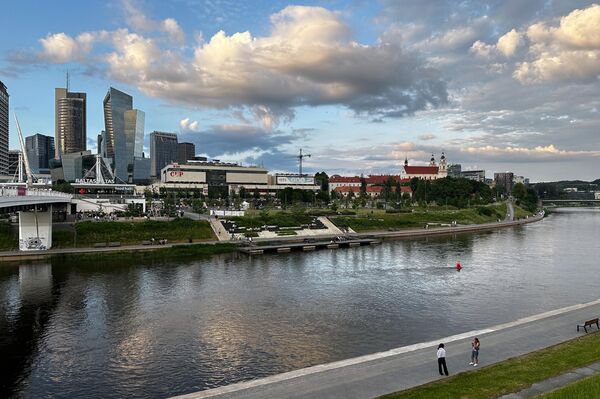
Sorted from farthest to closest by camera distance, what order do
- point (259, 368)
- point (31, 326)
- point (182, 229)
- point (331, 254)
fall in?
point (182, 229) → point (331, 254) → point (31, 326) → point (259, 368)

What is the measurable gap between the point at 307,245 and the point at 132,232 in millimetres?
25848

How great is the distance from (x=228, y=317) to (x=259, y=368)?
9725mm

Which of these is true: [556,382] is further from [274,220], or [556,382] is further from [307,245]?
[274,220]

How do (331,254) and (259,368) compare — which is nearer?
(259,368)

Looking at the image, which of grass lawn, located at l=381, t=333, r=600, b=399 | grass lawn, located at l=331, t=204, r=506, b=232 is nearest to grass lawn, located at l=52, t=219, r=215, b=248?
grass lawn, located at l=331, t=204, r=506, b=232

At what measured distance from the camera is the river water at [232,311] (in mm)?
23328

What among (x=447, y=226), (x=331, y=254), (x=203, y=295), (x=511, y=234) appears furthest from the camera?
(x=447, y=226)

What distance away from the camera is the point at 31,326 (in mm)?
30531

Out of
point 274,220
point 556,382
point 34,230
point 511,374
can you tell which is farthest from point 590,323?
point 274,220

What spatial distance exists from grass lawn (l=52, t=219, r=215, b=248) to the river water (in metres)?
10.7

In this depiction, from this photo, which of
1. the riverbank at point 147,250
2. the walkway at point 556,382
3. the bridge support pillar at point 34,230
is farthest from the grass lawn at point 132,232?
the walkway at point 556,382

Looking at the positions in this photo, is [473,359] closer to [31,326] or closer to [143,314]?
[143,314]

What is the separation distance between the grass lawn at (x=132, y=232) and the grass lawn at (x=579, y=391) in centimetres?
5859

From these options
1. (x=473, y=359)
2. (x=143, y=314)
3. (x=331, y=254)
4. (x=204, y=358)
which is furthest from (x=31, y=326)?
(x=331, y=254)
